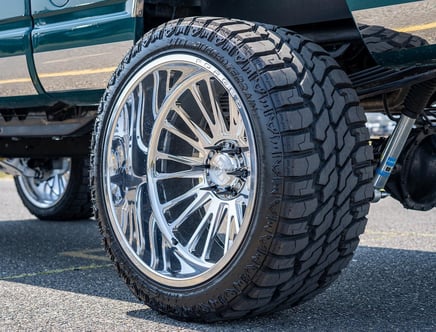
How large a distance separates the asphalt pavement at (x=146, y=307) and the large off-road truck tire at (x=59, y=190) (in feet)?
2.44

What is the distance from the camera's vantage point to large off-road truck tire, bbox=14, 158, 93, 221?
619 cm

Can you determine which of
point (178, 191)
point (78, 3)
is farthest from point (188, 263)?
point (78, 3)

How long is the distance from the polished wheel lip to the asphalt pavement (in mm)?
835

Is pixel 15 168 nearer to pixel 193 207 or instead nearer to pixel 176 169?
pixel 176 169

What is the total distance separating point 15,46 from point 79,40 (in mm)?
484

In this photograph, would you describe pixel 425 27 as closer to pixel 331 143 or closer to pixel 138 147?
pixel 331 143

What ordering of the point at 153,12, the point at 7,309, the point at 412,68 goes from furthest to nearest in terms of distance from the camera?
the point at 153,12 < the point at 7,309 < the point at 412,68

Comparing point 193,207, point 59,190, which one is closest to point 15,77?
point 193,207

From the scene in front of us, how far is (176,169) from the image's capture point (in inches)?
128

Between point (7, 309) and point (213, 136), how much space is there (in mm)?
1042

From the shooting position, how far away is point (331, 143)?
2.63 meters

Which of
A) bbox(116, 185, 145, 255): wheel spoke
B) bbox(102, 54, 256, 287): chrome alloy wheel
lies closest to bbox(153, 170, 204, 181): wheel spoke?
bbox(102, 54, 256, 287): chrome alloy wheel

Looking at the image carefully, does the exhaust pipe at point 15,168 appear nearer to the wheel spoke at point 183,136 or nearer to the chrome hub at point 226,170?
the wheel spoke at point 183,136

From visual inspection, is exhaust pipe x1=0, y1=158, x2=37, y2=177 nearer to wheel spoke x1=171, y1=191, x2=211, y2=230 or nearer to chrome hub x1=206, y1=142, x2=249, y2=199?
wheel spoke x1=171, y1=191, x2=211, y2=230
